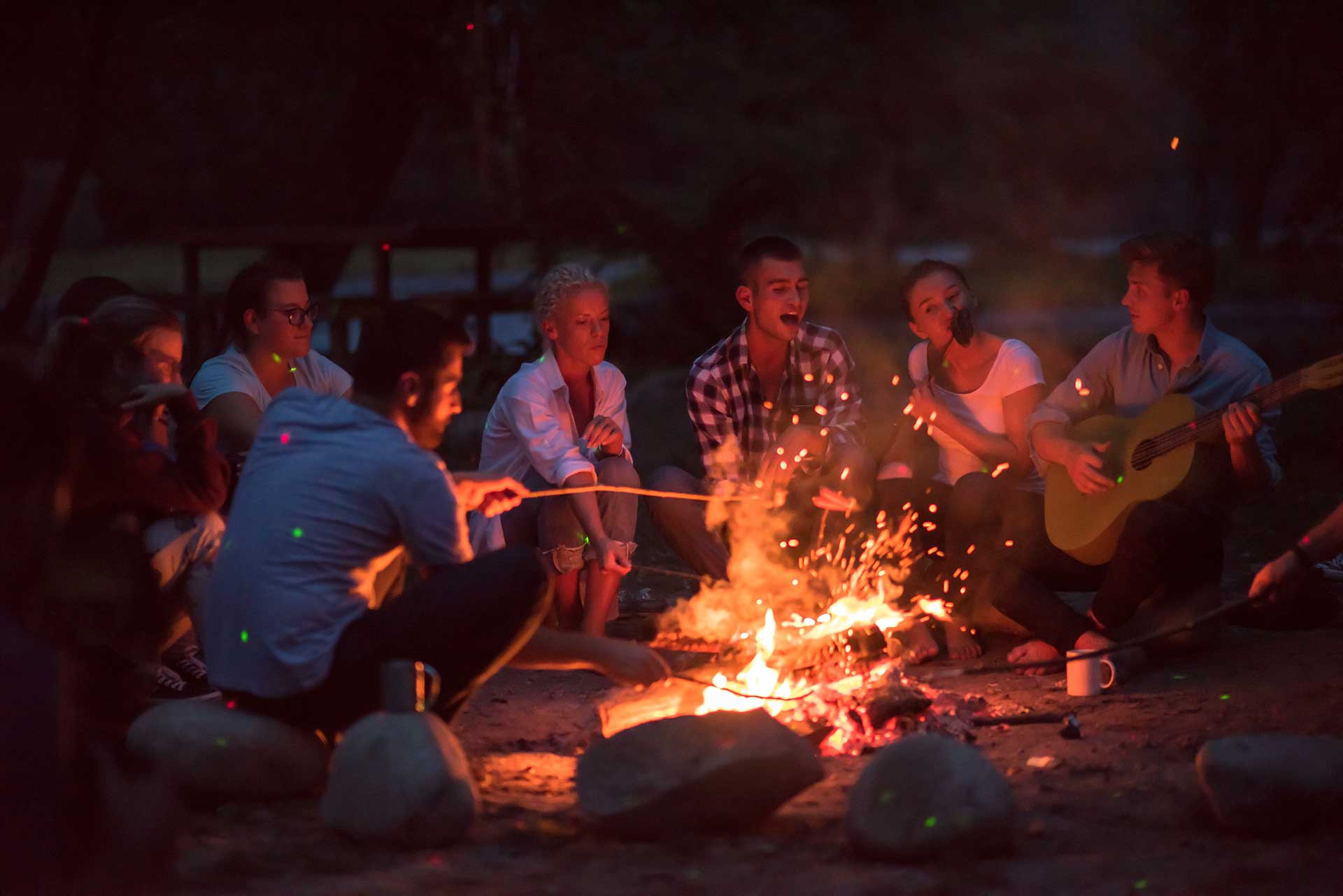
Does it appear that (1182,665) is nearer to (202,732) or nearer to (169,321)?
(202,732)

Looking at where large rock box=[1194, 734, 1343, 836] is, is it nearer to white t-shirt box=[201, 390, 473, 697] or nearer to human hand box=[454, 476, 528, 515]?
white t-shirt box=[201, 390, 473, 697]

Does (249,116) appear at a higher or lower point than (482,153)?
higher

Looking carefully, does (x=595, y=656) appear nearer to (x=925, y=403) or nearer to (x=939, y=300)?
(x=925, y=403)

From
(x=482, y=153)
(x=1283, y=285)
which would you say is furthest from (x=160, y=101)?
(x=1283, y=285)

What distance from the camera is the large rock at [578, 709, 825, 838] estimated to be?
3.96 meters

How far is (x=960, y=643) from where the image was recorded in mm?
6273

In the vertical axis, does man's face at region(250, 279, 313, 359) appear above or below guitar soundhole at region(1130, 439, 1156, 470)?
above

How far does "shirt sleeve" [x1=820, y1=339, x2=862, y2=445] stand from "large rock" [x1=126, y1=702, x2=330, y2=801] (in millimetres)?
3186

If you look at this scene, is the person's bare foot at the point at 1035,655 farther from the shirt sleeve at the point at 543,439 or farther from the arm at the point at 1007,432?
the shirt sleeve at the point at 543,439

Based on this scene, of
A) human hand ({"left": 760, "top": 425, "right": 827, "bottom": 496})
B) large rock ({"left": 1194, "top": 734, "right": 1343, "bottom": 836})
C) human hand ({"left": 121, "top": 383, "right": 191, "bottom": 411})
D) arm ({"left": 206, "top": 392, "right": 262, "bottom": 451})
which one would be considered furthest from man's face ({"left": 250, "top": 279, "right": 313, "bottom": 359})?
large rock ({"left": 1194, "top": 734, "right": 1343, "bottom": 836})

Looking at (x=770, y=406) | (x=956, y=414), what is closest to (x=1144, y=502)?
(x=956, y=414)

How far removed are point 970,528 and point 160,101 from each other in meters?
14.4

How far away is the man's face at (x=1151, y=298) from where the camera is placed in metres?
5.95

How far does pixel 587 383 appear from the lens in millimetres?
6520
